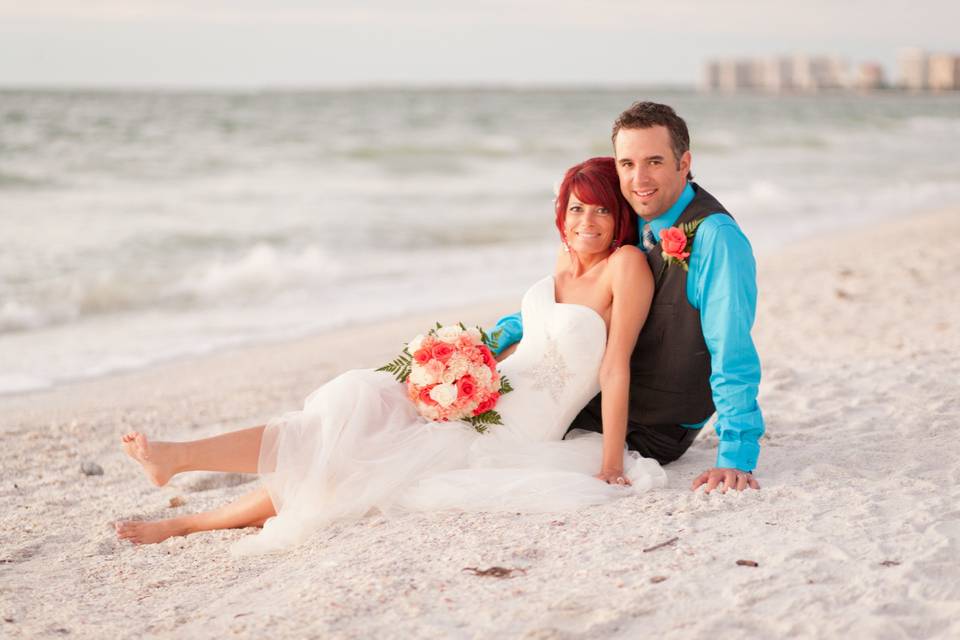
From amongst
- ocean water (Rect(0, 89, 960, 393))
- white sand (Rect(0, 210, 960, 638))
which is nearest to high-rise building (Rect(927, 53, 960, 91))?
ocean water (Rect(0, 89, 960, 393))

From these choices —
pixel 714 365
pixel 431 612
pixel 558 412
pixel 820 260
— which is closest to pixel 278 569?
pixel 431 612

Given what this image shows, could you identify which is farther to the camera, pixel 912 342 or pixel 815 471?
pixel 912 342

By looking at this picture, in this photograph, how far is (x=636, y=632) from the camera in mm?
2801

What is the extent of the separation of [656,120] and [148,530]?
2.70 m

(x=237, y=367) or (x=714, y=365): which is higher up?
(x=714, y=365)

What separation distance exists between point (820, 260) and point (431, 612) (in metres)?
9.01

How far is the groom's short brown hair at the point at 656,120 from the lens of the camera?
3.94 meters

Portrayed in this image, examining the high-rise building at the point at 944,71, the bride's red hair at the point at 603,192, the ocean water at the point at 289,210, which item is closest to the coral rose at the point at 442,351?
the bride's red hair at the point at 603,192

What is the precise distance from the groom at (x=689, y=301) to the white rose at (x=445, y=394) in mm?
828

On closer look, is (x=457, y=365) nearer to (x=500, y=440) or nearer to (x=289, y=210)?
(x=500, y=440)

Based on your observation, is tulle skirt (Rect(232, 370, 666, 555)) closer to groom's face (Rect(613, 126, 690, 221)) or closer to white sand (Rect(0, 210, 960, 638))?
white sand (Rect(0, 210, 960, 638))

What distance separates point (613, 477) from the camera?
13.1 ft

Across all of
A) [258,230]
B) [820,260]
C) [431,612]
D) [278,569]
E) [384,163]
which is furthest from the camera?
[384,163]

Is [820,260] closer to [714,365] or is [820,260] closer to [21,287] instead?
[714,365]
